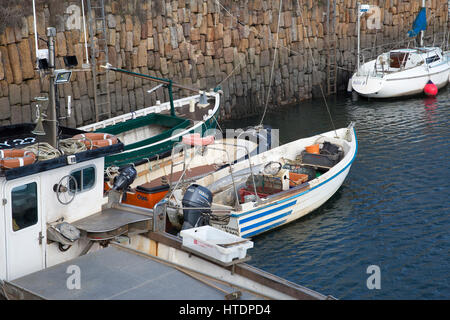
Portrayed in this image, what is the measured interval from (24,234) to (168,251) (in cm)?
216

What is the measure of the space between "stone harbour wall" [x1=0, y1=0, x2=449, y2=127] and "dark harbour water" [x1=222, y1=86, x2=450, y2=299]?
4.34 metres

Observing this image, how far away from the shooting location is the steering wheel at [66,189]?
9797mm

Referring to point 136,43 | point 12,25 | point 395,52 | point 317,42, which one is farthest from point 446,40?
point 12,25

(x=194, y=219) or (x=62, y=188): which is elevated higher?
→ (x=62, y=188)

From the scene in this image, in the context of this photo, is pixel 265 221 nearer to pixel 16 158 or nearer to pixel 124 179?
pixel 124 179

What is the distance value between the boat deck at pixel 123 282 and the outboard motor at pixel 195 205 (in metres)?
3.48

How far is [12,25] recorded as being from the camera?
59.6ft

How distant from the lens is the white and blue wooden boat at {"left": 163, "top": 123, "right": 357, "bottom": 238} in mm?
13469

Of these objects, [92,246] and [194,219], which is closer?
[92,246]

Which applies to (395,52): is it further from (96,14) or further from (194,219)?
(194,219)

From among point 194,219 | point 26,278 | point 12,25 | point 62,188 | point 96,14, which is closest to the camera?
point 26,278

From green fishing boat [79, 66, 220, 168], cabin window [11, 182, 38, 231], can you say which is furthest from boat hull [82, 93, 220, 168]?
Result: cabin window [11, 182, 38, 231]

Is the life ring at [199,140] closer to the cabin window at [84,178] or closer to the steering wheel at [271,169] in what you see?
the steering wheel at [271,169]

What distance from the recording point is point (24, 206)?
938 centimetres
